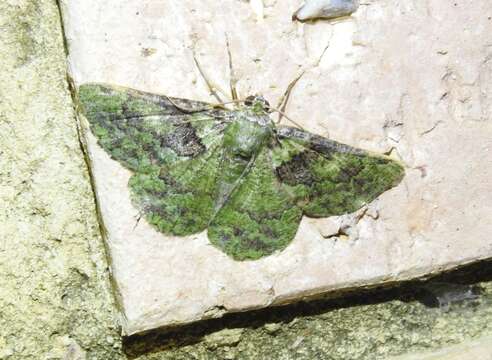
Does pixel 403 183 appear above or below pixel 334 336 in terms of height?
above

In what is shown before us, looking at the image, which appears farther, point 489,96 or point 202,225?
point 489,96

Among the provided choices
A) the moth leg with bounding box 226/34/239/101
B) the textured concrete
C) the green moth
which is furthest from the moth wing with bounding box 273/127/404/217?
the textured concrete

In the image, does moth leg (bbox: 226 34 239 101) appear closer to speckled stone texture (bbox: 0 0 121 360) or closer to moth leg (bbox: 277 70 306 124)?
moth leg (bbox: 277 70 306 124)

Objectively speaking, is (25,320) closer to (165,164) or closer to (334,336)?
(165,164)

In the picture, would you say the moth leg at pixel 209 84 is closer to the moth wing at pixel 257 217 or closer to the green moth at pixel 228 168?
the green moth at pixel 228 168

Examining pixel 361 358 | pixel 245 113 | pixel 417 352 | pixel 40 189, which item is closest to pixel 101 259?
pixel 40 189

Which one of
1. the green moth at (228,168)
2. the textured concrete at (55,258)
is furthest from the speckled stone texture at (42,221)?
the green moth at (228,168)

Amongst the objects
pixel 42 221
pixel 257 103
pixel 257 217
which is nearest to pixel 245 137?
pixel 257 103
